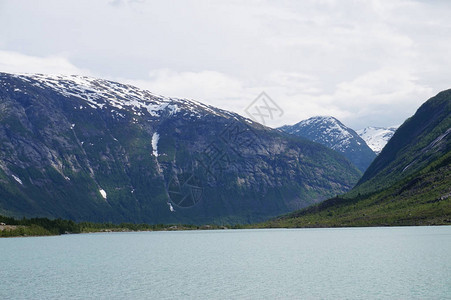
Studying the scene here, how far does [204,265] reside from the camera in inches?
4053

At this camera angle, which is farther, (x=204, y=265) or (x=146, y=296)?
(x=204, y=265)

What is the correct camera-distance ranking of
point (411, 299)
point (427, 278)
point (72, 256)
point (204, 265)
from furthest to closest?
point (72, 256) → point (204, 265) → point (427, 278) → point (411, 299)

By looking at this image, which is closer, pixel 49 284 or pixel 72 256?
pixel 49 284

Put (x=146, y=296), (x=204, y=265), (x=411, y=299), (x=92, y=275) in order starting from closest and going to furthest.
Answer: (x=411, y=299)
(x=146, y=296)
(x=92, y=275)
(x=204, y=265)

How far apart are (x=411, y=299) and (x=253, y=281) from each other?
85.3 ft

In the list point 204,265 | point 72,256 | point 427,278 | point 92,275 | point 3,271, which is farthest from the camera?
point 72,256

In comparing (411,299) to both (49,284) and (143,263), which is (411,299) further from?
(143,263)

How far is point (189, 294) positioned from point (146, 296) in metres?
5.73

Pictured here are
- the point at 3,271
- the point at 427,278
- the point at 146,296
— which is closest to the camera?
the point at 146,296

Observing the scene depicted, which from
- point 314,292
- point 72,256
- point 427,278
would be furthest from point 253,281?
point 72,256

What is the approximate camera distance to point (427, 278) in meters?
73.9

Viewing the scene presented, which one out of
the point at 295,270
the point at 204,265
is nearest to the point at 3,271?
the point at 204,265

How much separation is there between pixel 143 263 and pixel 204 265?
14604 mm

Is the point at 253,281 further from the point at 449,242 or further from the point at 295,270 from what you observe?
the point at 449,242
